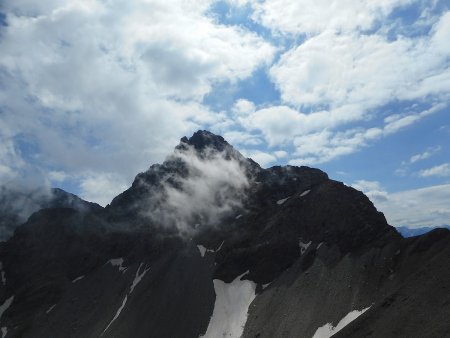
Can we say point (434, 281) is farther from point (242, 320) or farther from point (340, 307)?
point (242, 320)

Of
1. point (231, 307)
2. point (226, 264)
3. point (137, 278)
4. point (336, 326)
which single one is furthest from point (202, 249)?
point (336, 326)

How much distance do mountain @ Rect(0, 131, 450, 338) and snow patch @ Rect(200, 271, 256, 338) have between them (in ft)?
1.27

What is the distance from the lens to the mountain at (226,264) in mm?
85500

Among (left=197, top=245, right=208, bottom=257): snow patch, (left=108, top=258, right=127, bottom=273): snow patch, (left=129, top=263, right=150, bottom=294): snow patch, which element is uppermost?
(left=108, top=258, right=127, bottom=273): snow patch

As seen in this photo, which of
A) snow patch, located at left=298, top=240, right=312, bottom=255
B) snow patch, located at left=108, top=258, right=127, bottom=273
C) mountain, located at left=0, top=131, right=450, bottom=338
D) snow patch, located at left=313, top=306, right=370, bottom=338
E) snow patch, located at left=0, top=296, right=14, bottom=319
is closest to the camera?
snow patch, located at left=313, top=306, right=370, bottom=338

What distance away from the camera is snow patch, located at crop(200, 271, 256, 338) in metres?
103

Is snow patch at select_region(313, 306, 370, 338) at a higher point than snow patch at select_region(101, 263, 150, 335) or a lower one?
lower

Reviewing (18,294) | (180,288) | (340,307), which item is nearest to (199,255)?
(180,288)

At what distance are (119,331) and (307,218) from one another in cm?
6233

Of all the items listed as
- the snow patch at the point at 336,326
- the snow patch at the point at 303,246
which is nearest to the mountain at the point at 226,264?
the snow patch at the point at 336,326

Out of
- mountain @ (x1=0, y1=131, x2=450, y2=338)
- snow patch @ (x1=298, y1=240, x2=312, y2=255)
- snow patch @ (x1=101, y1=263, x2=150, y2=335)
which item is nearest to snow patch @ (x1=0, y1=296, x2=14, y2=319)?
mountain @ (x1=0, y1=131, x2=450, y2=338)

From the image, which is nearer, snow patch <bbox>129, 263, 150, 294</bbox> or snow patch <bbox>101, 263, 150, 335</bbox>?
snow patch <bbox>101, 263, 150, 335</bbox>

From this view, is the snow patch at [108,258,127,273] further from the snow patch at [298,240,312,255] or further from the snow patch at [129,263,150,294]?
the snow patch at [298,240,312,255]

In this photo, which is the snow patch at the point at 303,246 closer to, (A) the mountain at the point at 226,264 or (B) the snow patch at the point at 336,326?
(A) the mountain at the point at 226,264
